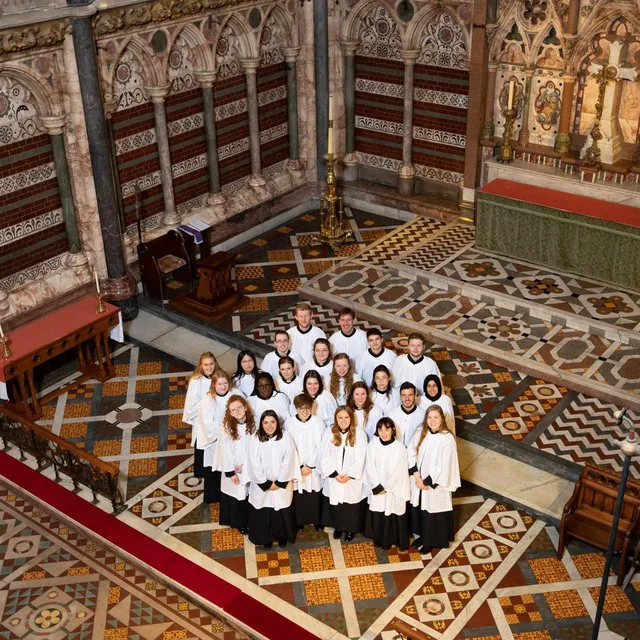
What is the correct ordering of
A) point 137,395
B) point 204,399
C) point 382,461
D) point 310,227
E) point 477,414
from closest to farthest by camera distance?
point 382,461 < point 204,399 < point 477,414 < point 137,395 < point 310,227

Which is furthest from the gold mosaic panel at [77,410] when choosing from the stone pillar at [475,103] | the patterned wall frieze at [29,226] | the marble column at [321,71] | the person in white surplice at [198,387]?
the stone pillar at [475,103]

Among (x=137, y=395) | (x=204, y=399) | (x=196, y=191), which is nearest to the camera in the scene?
(x=204, y=399)

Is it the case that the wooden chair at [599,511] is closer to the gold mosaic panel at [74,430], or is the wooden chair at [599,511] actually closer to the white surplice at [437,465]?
the white surplice at [437,465]

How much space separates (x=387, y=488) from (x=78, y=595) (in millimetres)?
3099

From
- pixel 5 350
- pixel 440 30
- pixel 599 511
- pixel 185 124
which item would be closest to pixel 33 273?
pixel 5 350

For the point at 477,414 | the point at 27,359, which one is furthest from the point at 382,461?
the point at 27,359

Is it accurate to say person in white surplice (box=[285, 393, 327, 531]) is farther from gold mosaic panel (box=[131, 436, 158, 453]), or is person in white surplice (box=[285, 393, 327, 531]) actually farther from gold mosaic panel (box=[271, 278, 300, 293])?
gold mosaic panel (box=[271, 278, 300, 293])

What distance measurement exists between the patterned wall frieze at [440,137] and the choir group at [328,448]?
6677 millimetres

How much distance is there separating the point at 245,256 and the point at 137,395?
161 inches

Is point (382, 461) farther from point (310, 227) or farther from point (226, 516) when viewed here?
point (310, 227)

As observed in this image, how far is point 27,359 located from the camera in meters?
10.5

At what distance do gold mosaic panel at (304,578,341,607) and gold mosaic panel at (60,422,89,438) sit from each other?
12.0ft

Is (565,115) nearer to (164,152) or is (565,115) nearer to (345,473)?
(164,152)

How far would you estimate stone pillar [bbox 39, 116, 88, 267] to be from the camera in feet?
37.9
